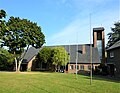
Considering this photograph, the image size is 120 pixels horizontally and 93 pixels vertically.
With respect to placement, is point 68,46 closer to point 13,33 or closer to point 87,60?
point 87,60

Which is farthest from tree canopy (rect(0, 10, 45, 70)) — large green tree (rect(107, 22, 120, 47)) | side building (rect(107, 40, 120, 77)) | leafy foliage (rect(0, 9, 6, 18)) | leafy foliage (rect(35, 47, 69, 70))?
leafy foliage (rect(0, 9, 6, 18))

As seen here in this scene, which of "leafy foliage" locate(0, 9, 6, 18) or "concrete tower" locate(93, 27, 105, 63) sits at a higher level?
"concrete tower" locate(93, 27, 105, 63)

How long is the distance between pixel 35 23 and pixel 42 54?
29.8 ft

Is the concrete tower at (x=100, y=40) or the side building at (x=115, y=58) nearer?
the side building at (x=115, y=58)

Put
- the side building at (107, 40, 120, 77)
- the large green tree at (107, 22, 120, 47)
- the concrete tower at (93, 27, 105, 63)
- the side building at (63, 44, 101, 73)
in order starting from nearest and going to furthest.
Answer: the side building at (107, 40, 120, 77) → the side building at (63, 44, 101, 73) → the concrete tower at (93, 27, 105, 63) → the large green tree at (107, 22, 120, 47)

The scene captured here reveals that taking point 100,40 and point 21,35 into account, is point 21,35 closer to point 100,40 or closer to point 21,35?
point 21,35

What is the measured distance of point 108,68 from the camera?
55.7 metres

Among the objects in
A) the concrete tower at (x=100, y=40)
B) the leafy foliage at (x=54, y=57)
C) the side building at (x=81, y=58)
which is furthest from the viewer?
the concrete tower at (x=100, y=40)

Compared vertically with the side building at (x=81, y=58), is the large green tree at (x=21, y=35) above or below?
above

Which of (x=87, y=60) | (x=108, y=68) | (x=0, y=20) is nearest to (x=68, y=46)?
(x=87, y=60)

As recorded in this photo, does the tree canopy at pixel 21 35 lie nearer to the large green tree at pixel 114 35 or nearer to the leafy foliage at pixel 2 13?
the large green tree at pixel 114 35

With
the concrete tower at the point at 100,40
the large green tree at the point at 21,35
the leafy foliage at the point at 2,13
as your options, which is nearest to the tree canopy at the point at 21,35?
the large green tree at the point at 21,35

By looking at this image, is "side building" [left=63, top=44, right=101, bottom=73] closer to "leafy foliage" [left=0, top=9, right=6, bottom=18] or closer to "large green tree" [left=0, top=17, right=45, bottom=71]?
"large green tree" [left=0, top=17, right=45, bottom=71]

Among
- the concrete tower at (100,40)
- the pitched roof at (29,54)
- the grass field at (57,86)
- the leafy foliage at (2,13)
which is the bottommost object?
the grass field at (57,86)
